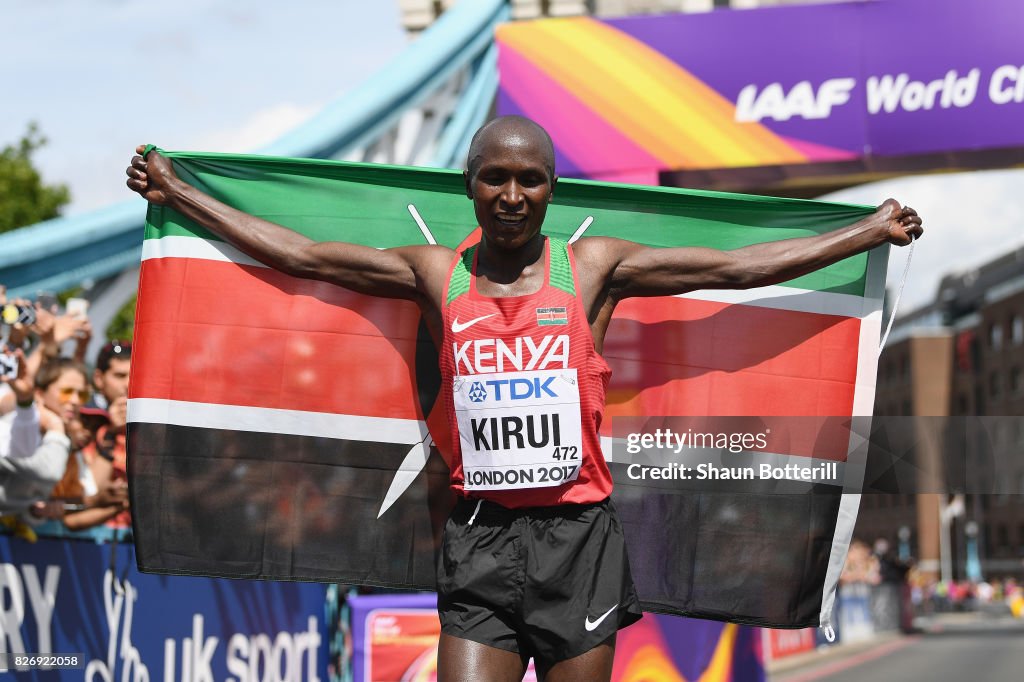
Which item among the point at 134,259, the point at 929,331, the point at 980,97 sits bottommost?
the point at 134,259

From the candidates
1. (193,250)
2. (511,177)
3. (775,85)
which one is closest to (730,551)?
(511,177)

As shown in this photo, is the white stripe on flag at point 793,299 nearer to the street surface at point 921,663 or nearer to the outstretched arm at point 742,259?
the outstretched arm at point 742,259

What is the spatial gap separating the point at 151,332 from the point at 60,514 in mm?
1483

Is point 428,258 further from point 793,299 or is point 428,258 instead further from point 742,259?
point 793,299

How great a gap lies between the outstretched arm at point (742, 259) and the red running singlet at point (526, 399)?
33 centimetres

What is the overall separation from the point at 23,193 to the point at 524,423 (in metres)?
42.5

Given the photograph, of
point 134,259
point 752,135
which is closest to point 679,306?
point 752,135

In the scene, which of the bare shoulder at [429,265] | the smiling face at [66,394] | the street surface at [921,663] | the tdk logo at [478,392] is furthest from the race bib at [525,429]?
the street surface at [921,663]

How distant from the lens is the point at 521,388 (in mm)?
4188

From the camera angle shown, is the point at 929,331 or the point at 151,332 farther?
the point at 929,331

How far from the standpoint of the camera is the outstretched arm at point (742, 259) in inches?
179

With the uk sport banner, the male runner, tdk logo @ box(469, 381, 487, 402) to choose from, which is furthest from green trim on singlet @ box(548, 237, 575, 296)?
the uk sport banner

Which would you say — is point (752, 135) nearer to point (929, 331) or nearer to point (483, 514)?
point (483, 514)

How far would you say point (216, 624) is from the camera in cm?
724
